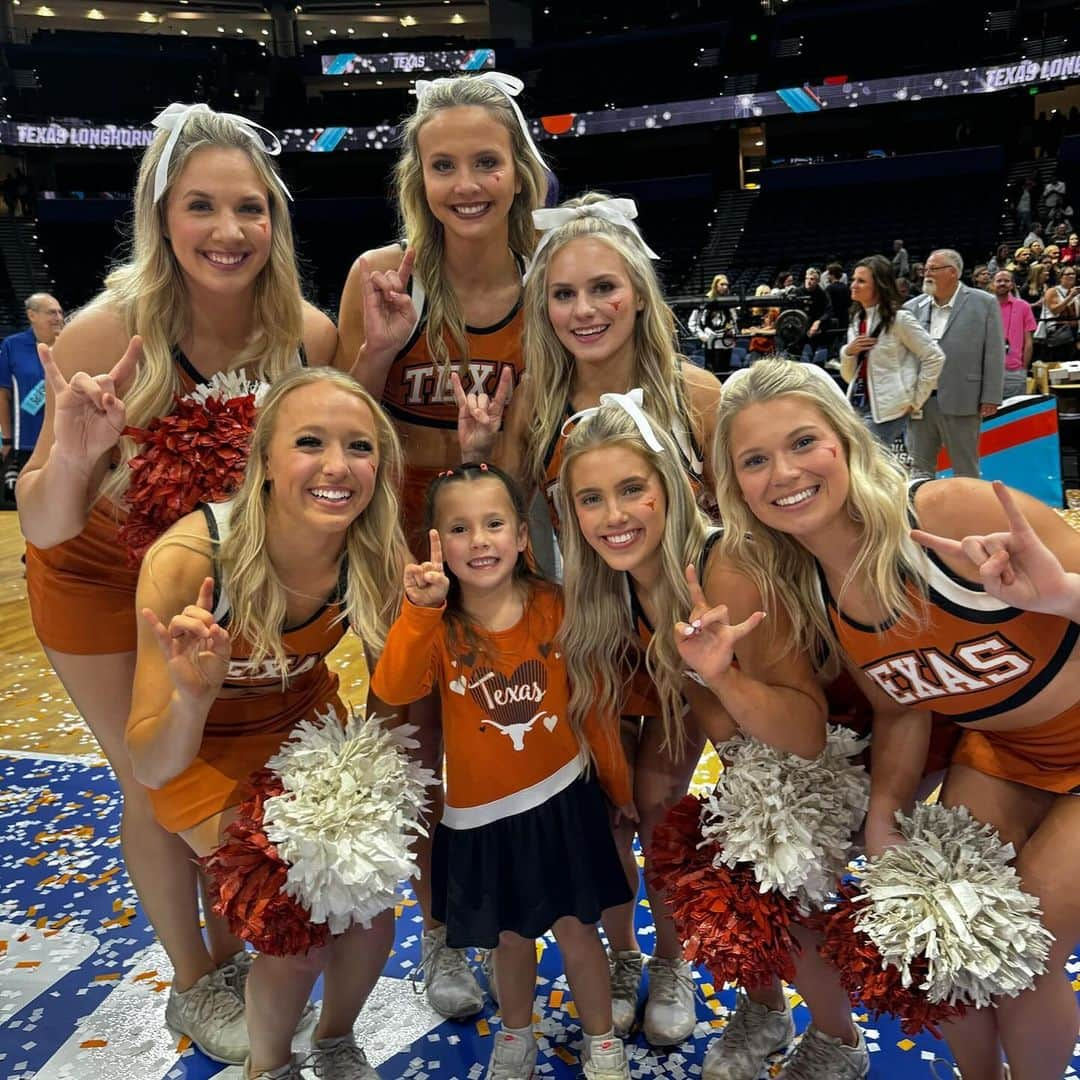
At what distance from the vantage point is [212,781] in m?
1.84

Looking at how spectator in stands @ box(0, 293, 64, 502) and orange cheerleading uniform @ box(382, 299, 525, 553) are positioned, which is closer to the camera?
orange cheerleading uniform @ box(382, 299, 525, 553)

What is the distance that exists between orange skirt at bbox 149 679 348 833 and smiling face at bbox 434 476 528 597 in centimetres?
48

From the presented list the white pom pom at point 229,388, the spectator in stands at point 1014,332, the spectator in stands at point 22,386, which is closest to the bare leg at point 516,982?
the white pom pom at point 229,388

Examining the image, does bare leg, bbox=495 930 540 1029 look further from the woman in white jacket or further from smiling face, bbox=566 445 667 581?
the woman in white jacket

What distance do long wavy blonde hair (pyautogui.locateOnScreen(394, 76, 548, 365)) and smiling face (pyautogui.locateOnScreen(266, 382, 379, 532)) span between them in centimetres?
48

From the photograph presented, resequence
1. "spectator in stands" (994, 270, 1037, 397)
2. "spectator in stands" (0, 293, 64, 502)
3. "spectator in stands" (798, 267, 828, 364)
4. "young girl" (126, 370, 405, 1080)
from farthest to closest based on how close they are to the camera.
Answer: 1. "spectator in stands" (798, 267, 828, 364)
2. "spectator in stands" (994, 270, 1037, 397)
3. "spectator in stands" (0, 293, 64, 502)
4. "young girl" (126, 370, 405, 1080)

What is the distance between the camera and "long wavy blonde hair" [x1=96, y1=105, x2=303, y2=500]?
194 centimetres

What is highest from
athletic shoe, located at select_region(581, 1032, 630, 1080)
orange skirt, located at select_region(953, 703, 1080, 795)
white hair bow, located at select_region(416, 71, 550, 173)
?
white hair bow, located at select_region(416, 71, 550, 173)

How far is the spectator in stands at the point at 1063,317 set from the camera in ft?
26.1

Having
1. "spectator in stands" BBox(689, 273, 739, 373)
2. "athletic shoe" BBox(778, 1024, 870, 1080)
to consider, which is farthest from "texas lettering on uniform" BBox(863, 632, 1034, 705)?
"spectator in stands" BBox(689, 273, 739, 373)

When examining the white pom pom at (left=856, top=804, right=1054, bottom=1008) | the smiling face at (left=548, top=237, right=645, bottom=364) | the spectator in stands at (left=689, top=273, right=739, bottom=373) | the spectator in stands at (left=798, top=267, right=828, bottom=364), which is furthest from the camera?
the spectator in stands at (left=689, top=273, right=739, bottom=373)

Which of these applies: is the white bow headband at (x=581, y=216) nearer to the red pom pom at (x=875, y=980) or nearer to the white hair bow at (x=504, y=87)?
the white hair bow at (x=504, y=87)

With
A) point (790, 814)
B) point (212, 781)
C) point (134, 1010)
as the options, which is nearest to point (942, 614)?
point (790, 814)

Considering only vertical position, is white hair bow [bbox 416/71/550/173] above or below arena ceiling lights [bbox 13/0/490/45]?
below
